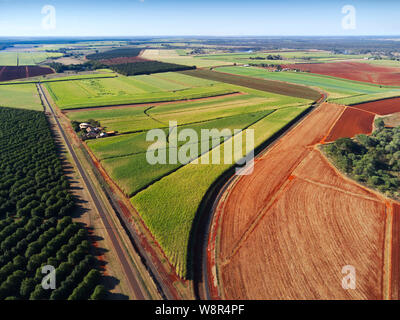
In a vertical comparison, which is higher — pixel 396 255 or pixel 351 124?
pixel 351 124

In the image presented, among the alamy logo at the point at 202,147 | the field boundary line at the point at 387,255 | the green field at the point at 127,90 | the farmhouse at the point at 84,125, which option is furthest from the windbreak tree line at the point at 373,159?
the farmhouse at the point at 84,125

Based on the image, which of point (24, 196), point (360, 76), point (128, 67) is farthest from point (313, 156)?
point (128, 67)

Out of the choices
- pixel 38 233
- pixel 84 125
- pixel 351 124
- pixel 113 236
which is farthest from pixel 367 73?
pixel 38 233

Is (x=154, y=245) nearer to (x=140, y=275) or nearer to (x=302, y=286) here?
(x=140, y=275)

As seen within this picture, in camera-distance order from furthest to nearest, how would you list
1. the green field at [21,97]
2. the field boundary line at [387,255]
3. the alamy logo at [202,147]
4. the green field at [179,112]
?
the green field at [21,97], the green field at [179,112], the alamy logo at [202,147], the field boundary line at [387,255]

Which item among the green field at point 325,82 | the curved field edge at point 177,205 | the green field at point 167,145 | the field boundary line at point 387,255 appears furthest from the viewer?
the green field at point 325,82

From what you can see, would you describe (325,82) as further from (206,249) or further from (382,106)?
(206,249)

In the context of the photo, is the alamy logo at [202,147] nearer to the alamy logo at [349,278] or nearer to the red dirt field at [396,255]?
the alamy logo at [349,278]
